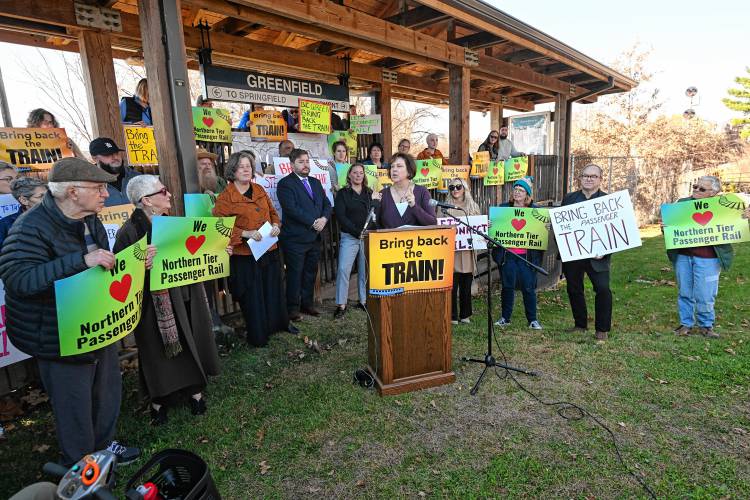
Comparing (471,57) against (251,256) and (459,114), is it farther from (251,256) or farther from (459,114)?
(251,256)

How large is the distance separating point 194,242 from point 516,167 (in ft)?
25.5

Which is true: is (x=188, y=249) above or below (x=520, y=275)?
above

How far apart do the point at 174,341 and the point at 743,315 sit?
304 inches

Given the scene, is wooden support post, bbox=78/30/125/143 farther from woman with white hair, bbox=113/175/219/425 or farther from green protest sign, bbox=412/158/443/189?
green protest sign, bbox=412/158/443/189

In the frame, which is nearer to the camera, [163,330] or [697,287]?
[163,330]

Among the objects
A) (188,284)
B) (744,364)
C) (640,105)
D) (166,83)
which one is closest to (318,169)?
(166,83)

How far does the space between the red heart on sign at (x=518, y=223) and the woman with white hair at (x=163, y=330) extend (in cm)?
403

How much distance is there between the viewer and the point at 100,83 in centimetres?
598

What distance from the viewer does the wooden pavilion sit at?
13.6 ft

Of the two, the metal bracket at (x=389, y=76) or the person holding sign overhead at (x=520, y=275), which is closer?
Result: the person holding sign overhead at (x=520, y=275)

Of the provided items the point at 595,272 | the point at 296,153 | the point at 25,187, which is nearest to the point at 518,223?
the point at 595,272

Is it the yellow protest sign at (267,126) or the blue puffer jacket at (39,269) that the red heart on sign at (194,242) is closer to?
the blue puffer jacket at (39,269)

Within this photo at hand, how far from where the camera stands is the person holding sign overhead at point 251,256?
182 inches

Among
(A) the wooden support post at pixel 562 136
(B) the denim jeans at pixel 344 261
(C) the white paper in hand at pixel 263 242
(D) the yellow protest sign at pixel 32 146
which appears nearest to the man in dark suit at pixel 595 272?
(B) the denim jeans at pixel 344 261
